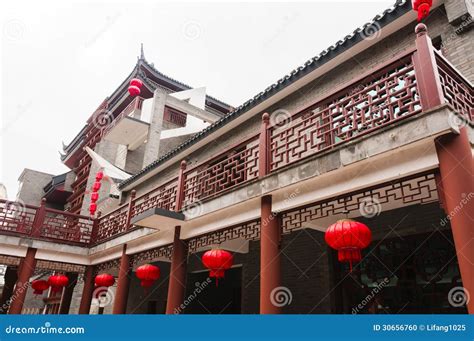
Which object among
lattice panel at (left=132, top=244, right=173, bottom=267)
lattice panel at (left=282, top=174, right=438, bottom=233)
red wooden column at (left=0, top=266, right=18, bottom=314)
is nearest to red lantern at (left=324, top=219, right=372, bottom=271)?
lattice panel at (left=282, top=174, right=438, bottom=233)

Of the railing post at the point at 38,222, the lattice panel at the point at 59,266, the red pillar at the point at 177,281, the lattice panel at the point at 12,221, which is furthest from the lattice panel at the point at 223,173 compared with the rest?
the lattice panel at the point at 59,266

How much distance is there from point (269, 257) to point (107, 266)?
24.2ft

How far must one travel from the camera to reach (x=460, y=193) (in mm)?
3438

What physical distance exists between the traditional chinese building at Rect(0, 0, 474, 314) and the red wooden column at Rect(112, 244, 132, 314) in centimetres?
3

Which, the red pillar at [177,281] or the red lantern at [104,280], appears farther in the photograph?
the red lantern at [104,280]

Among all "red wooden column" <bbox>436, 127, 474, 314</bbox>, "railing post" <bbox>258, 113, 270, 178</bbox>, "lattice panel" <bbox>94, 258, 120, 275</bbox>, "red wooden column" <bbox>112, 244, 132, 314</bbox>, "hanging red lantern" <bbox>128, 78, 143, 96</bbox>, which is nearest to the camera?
"red wooden column" <bbox>436, 127, 474, 314</bbox>

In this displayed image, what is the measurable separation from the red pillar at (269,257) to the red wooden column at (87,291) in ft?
25.4

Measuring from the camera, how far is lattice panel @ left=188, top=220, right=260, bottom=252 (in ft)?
20.5

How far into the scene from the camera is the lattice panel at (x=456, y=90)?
414cm

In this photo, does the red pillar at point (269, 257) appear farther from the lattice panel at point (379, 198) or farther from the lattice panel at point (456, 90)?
the lattice panel at point (456, 90)

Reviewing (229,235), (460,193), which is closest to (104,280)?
(229,235)

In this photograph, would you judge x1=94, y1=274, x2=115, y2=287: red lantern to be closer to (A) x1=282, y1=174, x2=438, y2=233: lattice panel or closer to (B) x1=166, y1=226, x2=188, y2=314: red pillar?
(B) x1=166, y1=226, x2=188, y2=314: red pillar
